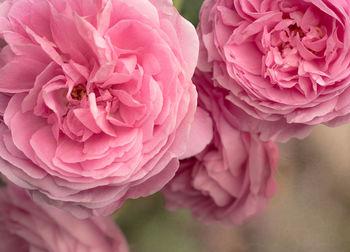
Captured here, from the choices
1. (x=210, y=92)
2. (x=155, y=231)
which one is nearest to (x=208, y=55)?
(x=210, y=92)

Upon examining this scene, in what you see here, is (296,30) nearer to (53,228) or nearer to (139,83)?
(139,83)

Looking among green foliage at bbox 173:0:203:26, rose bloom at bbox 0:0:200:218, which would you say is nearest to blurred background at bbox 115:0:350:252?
green foliage at bbox 173:0:203:26

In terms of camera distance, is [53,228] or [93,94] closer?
[93,94]

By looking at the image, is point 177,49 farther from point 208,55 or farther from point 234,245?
point 234,245

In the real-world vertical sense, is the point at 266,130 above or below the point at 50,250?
above

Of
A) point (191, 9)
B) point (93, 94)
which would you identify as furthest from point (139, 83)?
point (191, 9)

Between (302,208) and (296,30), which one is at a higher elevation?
(296,30)

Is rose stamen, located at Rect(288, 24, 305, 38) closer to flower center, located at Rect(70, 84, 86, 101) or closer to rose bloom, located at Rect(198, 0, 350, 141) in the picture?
rose bloom, located at Rect(198, 0, 350, 141)
